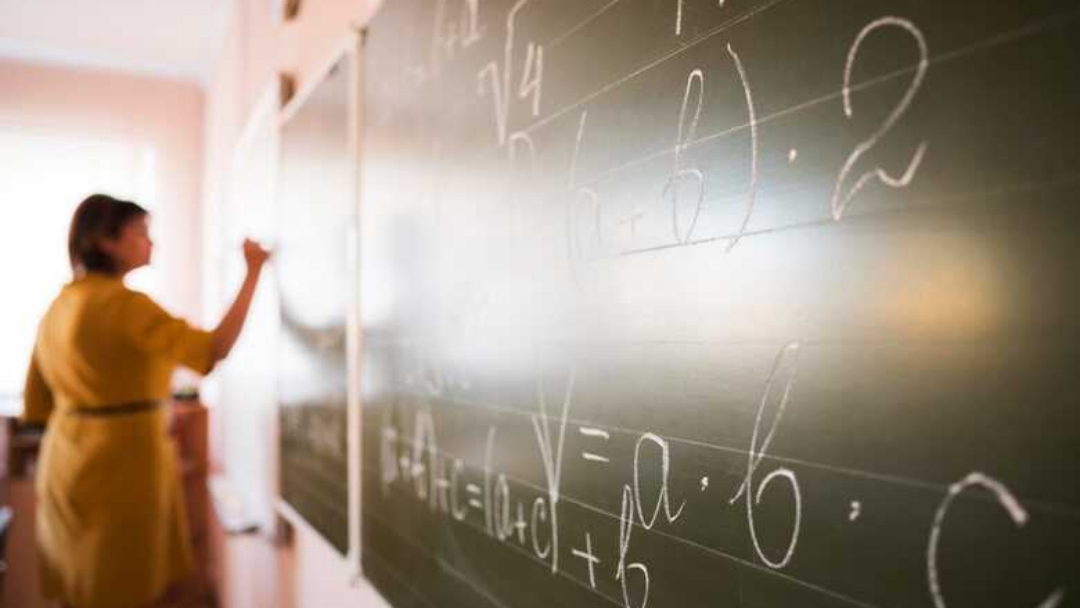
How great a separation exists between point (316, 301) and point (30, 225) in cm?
285

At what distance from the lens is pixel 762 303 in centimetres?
56

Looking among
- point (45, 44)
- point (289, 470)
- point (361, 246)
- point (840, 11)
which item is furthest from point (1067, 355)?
point (45, 44)

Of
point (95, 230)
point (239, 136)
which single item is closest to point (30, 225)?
point (239, 136)

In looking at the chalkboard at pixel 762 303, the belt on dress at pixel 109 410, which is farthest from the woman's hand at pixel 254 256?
the chalkboard at pixel 762 303

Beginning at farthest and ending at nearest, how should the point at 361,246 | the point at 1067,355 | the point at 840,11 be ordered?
the point at 361,246, the point at 840,11, the point at 1067,355

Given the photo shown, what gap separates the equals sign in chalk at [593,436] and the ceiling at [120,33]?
3.17m

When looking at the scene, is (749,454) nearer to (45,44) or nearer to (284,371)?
(284,371)

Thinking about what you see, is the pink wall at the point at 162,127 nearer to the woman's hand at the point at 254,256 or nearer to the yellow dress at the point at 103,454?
the yellow dress at the point at 103,454

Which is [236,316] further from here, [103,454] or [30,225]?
[30,225]

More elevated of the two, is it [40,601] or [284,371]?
[284,371]

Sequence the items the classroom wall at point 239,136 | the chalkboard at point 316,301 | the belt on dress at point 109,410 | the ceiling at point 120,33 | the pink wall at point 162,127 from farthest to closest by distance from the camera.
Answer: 1. the pink wall at point 162,127
2. the ceiling at point 120,33
3. the belt on dress at point 109,410
4. the classroom wall at point 239,136
5. the chalkboard at point 316,301

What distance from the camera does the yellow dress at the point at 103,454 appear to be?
5.77ft

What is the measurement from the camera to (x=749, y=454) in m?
0.57

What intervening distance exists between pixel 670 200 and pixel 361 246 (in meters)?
0.86
